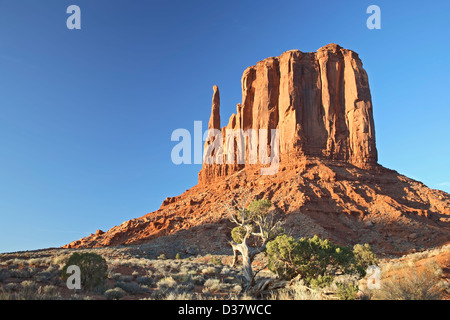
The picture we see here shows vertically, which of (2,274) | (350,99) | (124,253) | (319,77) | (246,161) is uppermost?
(319,77)

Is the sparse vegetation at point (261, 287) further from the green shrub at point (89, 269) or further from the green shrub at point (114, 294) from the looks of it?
the green shrub at point (89, 269)

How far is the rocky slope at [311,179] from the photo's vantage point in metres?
41.9

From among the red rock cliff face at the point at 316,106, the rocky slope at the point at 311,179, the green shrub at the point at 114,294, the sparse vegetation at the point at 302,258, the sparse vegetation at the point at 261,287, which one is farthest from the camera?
the red rock cliff face at the point at 316,106

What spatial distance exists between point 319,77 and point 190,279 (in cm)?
5995

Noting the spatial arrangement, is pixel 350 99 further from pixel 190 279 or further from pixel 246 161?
pixel 190 279

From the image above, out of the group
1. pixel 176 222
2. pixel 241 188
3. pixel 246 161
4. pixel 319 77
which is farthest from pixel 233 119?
pixel 176 222

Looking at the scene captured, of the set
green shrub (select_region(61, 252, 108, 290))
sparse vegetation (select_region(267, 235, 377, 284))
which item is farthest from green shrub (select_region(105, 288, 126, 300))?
sparse vegetation (select_region(267, 235, 377, 284))

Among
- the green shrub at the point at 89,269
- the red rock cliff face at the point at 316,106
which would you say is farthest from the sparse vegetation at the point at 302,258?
the red rock cliff face at the point at 316,106

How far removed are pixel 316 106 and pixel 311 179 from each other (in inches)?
794

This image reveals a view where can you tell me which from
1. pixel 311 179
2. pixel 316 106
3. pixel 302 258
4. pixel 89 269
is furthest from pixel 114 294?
pixel 316 106

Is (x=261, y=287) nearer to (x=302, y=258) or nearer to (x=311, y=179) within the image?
(x=302, y=258)

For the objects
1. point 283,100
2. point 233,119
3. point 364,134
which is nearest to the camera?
point 364,134

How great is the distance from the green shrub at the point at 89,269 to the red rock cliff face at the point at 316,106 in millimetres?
48924

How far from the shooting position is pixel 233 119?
7944 centimetres
